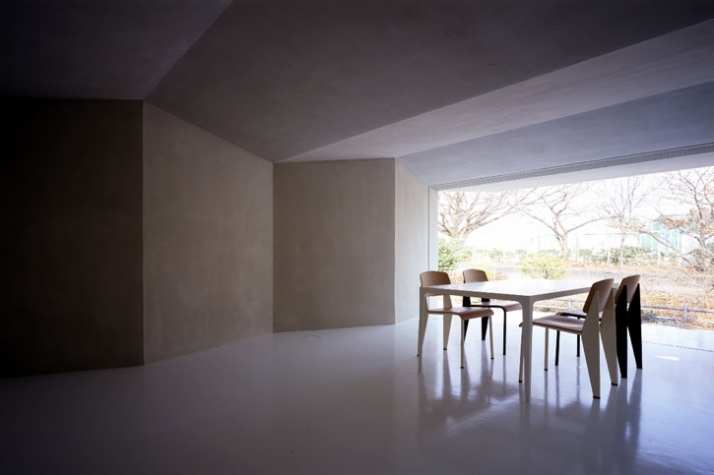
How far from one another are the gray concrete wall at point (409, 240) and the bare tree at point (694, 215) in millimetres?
A: 5009

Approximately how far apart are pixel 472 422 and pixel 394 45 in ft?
7.92

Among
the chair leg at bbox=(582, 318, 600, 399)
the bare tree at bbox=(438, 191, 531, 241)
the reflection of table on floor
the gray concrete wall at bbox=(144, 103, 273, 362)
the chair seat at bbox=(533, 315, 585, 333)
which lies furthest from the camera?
the bare tree at bbox=(438, 191, 531, 241)

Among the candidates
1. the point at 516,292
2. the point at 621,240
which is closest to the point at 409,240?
the point at 516,292

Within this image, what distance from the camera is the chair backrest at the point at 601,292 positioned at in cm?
284

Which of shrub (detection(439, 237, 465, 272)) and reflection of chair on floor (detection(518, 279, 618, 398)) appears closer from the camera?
reflection of chair on floor (detection(518, 279, 618, 398))

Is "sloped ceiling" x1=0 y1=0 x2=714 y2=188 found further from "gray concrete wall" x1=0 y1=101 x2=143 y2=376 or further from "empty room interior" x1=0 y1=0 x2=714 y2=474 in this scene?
"gray concrete wall" x1=0 y1=101 x2=143 y2=376

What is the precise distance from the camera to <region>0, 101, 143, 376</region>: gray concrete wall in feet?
10.9

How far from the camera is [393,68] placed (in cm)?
290

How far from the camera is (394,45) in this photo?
2.61 metres

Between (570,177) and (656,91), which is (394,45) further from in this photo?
(570,177)

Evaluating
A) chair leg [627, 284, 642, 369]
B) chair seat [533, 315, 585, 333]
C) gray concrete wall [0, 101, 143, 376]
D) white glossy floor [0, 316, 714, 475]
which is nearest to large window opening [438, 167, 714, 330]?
chair leg [627, 284, 642, 369]

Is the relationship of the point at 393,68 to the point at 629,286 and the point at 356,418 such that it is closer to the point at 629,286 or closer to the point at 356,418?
the point at 356,418

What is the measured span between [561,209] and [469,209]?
Result: 2.60 meters

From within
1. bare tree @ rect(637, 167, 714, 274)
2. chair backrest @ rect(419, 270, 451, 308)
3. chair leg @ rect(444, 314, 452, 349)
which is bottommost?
chair leg @ rect(444, 314, 452, 349)
